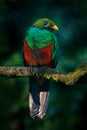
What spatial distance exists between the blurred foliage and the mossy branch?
348cm

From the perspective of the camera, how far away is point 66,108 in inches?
390

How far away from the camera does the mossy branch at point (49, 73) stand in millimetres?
5477

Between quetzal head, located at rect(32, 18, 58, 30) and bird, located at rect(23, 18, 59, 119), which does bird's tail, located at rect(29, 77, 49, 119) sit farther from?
quetzal head, located at rect(32, 18, 58, 30)

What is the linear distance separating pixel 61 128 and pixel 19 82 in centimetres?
89

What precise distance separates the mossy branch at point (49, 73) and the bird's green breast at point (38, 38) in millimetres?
922

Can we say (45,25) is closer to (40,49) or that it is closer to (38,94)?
(40,49)

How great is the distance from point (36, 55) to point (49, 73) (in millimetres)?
1112

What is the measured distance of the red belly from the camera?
6891 millimetres

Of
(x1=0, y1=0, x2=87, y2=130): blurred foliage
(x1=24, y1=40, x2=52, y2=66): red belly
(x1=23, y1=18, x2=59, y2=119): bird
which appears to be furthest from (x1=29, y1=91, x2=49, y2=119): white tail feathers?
(x1=0, y1=0, x2=87, y2=130): blurred foliage

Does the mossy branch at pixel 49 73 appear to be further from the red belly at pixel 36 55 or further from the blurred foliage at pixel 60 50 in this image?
the blurred foliage at pixel 60 50

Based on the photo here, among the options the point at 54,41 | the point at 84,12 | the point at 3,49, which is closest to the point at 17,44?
the point at 3,49

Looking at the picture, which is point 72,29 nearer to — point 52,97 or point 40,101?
point 52,97

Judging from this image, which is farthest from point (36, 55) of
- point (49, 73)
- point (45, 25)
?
point (49, 73)

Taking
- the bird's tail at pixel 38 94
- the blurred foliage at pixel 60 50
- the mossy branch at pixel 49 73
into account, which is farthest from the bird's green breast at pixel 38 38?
the blurred foliage at pixel 60 50
